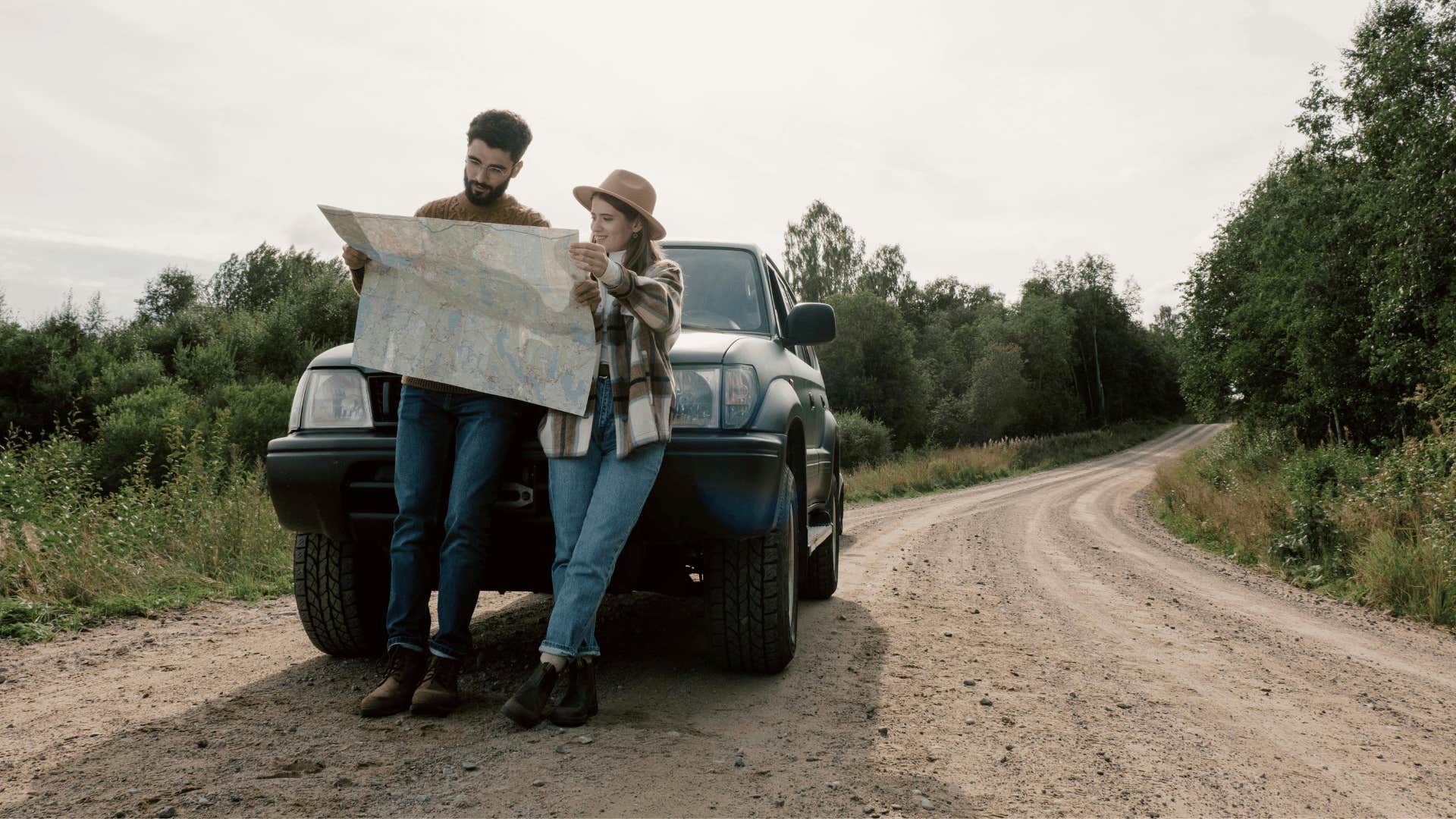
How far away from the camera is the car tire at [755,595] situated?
10.8 feet

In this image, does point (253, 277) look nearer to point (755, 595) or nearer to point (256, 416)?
point (256, 416)

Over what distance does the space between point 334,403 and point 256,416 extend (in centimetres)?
1896

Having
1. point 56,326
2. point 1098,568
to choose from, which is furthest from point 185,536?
point 56,326

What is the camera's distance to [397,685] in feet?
10.2

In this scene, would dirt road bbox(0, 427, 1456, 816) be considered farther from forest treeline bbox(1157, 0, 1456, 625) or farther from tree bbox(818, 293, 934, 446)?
tree bbox(818, 293, 934, 446)

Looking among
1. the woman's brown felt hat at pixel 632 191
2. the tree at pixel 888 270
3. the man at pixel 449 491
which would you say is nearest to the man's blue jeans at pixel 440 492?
the man at pixel 449 491

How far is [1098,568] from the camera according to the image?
8.63 m

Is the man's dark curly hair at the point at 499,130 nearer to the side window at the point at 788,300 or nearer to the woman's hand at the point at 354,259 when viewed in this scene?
the woman's hand at the point at 354,259

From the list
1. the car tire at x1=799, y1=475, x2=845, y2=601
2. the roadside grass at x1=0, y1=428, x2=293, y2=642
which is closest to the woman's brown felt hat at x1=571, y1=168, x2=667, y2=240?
the car tire at x1=799, y1=475, x2=845, y2=601

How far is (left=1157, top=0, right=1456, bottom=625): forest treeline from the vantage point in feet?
28.4

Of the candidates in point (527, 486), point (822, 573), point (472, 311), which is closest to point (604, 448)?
point (527, 486)

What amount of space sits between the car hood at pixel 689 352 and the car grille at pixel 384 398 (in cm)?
5

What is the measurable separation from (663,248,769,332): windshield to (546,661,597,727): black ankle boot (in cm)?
159

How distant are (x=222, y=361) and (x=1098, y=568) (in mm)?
26367
